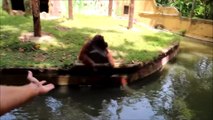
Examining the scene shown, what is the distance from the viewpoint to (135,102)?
8742 millimetres

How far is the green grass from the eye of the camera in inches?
376

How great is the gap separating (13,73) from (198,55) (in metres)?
9.89

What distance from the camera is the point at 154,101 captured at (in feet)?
29.5

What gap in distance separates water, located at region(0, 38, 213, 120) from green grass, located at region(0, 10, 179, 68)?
92 cm

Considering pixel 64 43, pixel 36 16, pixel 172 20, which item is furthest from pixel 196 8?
pixel 36 16

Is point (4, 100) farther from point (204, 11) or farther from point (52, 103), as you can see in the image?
point (204, 11)

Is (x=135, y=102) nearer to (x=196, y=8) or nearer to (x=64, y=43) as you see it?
(x=64, y=43)

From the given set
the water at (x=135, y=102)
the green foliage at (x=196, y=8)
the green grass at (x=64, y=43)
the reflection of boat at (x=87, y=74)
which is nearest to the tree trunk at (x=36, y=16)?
the green grass at (x=64, y=43)

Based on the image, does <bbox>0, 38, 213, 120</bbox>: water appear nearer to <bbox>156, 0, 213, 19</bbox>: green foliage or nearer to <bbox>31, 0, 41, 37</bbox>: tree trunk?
<bbox>31, 0, 41, 37</bbox>: tree trunk

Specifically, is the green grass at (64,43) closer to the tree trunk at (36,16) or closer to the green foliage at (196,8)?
the tree trunk at (36,16)

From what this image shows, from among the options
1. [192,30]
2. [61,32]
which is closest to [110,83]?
[61,32]

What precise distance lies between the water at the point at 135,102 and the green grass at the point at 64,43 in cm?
92

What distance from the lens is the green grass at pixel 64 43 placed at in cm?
956

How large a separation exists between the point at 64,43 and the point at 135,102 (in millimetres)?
3859
